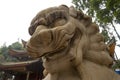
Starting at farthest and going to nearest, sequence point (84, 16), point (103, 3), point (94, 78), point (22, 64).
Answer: point (22, 64) < point (103, 3) < point (84, 16) < point (94, 78)

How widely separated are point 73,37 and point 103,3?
5.13 meters

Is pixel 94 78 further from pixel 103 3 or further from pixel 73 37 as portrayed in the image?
pixel 103 3

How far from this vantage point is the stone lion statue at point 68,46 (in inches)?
52.0

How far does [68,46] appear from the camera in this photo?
1404 millimetres

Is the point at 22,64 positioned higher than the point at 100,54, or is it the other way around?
the point at 100,54

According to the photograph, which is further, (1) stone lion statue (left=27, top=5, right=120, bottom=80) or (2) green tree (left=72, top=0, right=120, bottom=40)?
(2) green tree (left=72, top=0, right=120, bottom=40)

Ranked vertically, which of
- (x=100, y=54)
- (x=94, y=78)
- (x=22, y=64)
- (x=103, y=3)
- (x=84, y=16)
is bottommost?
(x=22, y=64)

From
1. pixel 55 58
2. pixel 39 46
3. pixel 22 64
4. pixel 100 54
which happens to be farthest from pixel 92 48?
pixel 22 64

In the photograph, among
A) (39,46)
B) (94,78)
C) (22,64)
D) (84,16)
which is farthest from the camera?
(22,64)

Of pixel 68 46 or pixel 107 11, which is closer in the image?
pixel 68 46

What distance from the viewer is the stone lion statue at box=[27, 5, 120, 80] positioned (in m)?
1.32

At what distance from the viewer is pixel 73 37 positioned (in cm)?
146

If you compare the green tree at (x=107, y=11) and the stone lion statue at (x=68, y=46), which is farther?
the green tree at (x=107, y=11)

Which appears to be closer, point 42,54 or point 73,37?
point 42,54
